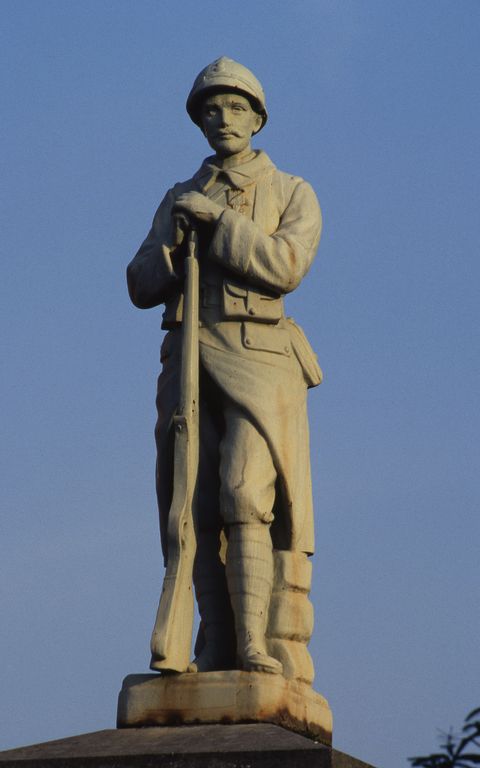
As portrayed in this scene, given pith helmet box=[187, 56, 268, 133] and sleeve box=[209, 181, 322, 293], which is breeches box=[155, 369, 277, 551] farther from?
pith helmet box=[187, 56, 268, 133]

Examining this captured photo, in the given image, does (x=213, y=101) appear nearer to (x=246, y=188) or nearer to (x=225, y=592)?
(x=246, y=188)

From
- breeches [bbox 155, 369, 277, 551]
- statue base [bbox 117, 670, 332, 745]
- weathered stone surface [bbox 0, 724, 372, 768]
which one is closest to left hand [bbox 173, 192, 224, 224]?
breeches [bbox 155, 369, 277, 551]

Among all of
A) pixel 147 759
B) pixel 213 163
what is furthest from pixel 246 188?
pixel 147 759

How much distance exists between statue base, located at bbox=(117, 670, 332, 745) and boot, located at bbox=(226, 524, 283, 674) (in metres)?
0.26

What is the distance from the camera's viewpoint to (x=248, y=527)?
10.1 metres

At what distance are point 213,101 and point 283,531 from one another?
289 centimetres

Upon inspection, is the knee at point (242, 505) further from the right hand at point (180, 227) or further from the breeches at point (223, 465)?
the right hand at point (180, 227)

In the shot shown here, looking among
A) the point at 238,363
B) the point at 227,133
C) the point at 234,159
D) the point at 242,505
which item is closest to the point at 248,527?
the point at 242,505

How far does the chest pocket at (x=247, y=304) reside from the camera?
34.5 ft

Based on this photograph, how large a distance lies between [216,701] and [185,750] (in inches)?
22.0

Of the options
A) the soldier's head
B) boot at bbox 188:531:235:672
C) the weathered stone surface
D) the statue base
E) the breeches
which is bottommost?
the weathered stone surface

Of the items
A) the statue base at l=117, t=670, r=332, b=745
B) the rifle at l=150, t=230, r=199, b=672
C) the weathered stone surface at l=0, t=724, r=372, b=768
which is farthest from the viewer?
the rifle at l=150, t=230, r=199, b=672

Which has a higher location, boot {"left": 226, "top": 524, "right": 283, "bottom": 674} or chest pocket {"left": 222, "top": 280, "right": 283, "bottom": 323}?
chest pocket {"left": 222, "top": 280, "right": 283, "bottom": 323}

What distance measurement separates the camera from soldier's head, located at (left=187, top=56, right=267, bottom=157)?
10.9 metres
